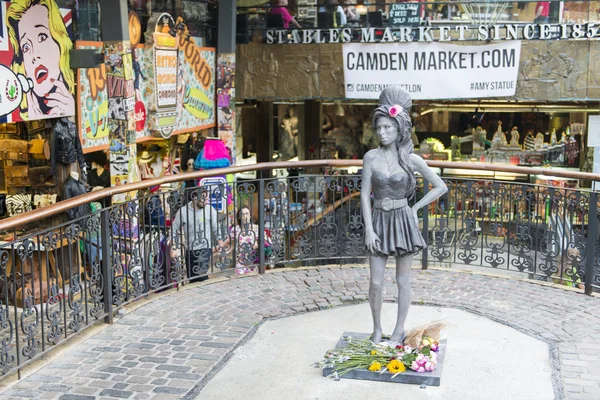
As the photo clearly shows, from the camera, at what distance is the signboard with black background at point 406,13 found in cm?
1372

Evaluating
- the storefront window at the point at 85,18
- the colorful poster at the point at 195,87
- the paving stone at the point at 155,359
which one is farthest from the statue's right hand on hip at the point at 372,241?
the colorful poster at the point at 195,87

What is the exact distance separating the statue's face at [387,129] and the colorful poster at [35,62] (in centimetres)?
476

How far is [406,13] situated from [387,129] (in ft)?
27.1

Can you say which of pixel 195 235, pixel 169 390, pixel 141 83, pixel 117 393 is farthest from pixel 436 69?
pixel 117 393

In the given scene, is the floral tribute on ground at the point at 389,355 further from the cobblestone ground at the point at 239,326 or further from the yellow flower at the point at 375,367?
the cobblestone ground at the point at 239,326

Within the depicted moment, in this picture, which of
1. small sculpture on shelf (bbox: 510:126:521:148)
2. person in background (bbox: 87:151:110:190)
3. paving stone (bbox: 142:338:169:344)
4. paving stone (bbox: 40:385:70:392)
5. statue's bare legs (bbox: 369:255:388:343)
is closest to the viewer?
paving stone (bbox: 40:385:70:392)

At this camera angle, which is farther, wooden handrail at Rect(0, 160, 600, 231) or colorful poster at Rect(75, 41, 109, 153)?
colorful poster at Rect(75, 41, 109, 153)

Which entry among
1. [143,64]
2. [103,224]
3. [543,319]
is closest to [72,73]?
[143,64]

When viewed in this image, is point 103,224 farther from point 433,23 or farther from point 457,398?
point 433,23

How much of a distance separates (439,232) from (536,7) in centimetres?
628

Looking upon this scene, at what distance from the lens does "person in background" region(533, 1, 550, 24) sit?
13391mm

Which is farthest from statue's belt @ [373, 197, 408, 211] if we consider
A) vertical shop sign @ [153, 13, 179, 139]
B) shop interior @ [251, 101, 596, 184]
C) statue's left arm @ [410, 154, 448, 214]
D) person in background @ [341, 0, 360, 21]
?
shop interior @ [251, 101, 596, 184]

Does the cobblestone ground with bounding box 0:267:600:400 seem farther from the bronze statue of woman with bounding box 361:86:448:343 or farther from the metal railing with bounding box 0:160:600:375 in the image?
the bronze statue of woman with bounding box 361:86:448:343

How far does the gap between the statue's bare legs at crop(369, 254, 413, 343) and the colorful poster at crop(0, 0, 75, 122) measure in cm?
489
